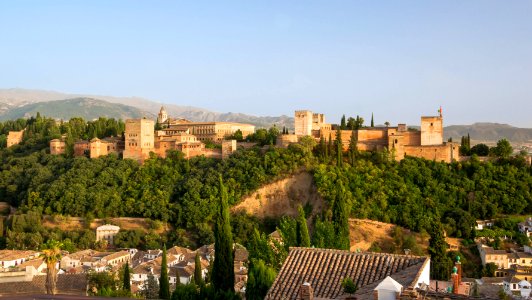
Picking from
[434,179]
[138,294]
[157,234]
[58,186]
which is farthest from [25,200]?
[434,179]

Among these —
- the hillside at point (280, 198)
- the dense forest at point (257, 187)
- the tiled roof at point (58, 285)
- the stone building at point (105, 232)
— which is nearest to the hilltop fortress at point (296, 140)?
the dense forest at point (257, 187)

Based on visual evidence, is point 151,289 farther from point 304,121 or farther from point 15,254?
point 304,121

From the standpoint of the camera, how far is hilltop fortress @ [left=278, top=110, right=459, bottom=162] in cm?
4794

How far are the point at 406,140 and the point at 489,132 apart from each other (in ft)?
343

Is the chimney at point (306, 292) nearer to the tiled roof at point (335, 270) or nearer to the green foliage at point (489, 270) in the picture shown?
the tiled roof at point (335, 270)

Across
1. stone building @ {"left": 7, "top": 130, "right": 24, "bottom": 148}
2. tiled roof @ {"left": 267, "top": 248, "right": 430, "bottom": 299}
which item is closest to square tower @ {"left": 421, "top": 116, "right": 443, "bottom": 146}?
tiled roof @ {"left": 267, "top": 248, "right": 430, "bottom": 299}

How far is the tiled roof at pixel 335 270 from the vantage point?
468 inches

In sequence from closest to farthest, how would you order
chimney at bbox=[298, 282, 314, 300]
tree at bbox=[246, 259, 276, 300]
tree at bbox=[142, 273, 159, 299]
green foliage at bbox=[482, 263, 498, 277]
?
chimney at bbox=[298, 282, 314, 300]
tree at bbox=[246, 259, 276, 300]
tree at bbox=[142, 273, 159, 299]
green foliage at bbox=[482, 263, 498, 277]

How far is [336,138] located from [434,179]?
24.8 feet

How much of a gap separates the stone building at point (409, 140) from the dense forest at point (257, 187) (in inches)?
34.0

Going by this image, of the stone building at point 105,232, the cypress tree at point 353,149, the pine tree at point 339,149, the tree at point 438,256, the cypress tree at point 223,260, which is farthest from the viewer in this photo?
the cypress tree at point 353,149

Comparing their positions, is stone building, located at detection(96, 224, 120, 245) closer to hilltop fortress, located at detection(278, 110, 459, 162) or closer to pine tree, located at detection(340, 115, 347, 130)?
hilltop fortress, located at detection(278, 110, 459, 162)

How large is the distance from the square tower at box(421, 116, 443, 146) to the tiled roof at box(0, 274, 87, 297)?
28129 millimetres

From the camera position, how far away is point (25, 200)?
49406 millimetres
